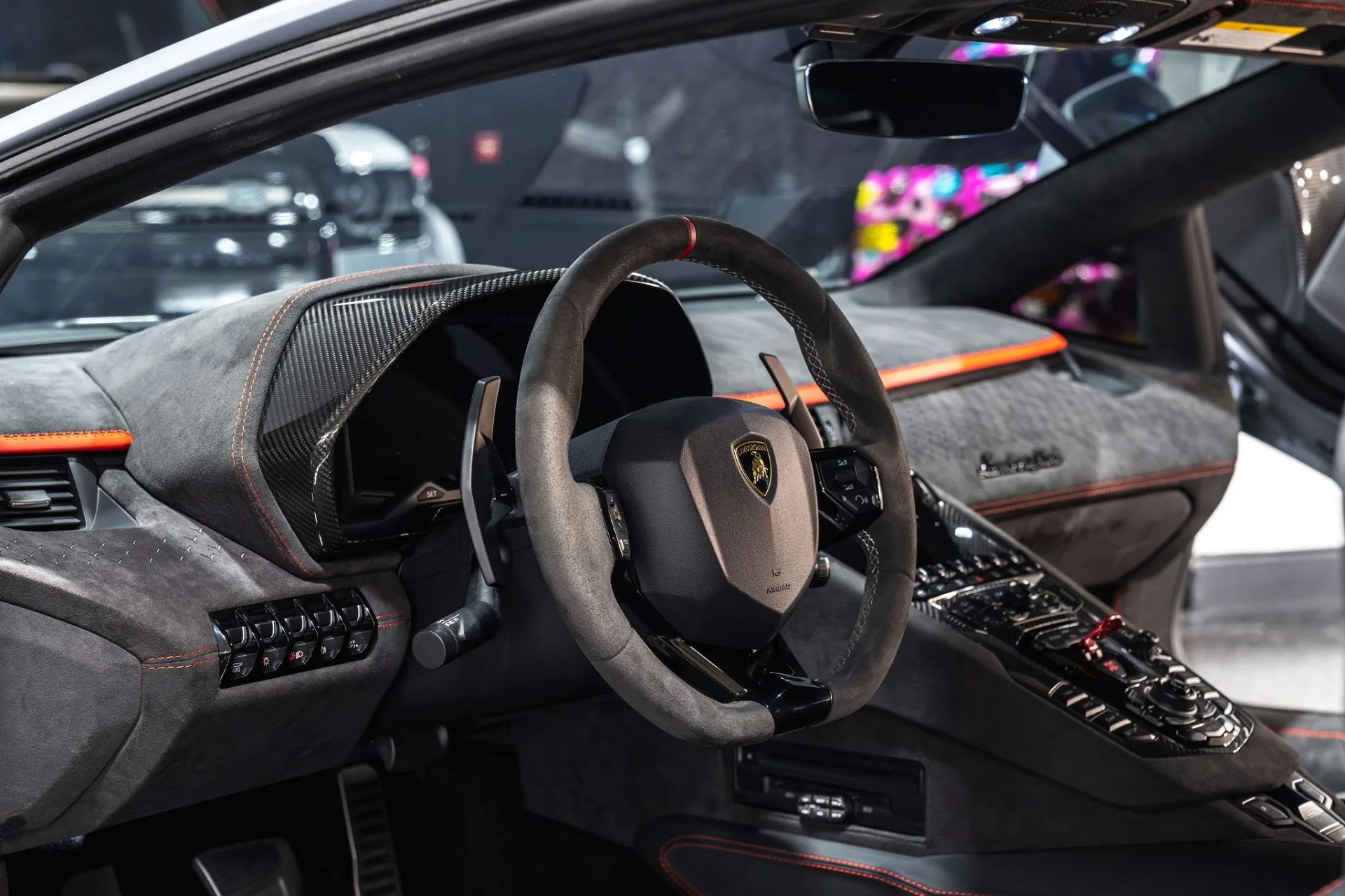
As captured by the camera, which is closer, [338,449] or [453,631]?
[453,631]

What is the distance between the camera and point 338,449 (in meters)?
1.38

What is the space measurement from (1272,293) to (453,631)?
2.43 m

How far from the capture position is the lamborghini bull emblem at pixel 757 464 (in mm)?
1146

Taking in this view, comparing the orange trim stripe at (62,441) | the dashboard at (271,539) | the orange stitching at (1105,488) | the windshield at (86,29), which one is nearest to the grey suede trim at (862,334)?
the orange stitching at (1105,488)

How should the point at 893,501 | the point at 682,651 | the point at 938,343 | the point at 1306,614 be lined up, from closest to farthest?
the point at 682,651
the point at 893,501
the point at 938,343
the point at 1306,614

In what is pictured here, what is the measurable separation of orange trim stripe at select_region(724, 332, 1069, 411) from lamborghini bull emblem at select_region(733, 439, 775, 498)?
791mm

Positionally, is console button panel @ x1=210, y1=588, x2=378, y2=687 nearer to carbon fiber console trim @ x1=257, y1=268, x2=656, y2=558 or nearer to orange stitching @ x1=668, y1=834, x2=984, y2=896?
carbon fiber console trim @ x1=257, y1=268, x2=656, y2=558

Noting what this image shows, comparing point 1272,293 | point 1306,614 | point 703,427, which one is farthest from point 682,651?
point 1306,614

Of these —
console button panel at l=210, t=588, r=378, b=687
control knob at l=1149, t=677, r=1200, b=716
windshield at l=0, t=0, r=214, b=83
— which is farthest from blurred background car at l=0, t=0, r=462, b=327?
windshield at l=0, t=0, r=214, b=83

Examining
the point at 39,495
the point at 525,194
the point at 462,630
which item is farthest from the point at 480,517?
the point at 525,194

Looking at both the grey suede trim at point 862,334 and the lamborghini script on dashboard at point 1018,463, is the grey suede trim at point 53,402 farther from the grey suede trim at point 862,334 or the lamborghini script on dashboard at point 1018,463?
the lamborghini script on dashboard at point 1018,463

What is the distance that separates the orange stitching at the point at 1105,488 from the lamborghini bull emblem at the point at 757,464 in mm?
1199

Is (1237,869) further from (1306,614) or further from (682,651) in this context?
(1306,614)

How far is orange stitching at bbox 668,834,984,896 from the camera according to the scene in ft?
5.35
